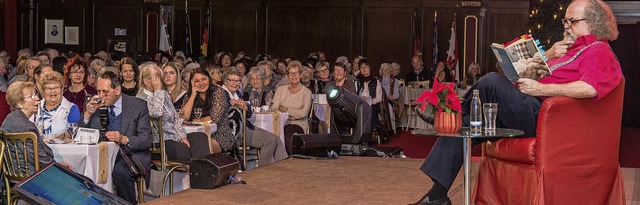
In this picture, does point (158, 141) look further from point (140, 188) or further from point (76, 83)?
point (76, 83)

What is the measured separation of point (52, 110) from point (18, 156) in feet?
3.04

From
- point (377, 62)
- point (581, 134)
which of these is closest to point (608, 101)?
point (581, 134)

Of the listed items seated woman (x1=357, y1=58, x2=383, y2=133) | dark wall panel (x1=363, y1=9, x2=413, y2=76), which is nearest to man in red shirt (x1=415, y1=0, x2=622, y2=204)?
seated woman (x1=357, y1=58, x2=383, y2=133)

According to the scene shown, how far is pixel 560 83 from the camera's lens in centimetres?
561

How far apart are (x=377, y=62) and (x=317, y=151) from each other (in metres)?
10.1

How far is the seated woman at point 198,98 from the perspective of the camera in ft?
29.3

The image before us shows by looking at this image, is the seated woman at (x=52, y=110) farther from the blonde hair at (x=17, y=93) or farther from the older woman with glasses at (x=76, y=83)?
the older woman with glasses at (x=76, y=83)

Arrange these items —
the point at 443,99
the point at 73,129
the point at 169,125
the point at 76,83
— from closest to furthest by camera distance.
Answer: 1. the point at 443,99
2. the point at 73,129
3. the point at 169,125
4. the point at 76,83

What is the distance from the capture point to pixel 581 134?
5469 millimetres

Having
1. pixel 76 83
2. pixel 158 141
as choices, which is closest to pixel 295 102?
pixel 76 83

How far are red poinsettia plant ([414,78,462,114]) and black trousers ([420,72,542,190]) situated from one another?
0.37 m

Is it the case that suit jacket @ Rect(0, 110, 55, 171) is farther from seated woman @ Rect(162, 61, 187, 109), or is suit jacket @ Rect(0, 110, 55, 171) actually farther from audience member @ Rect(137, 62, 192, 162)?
seated woman @ Rect(162, 61, 187, 109)

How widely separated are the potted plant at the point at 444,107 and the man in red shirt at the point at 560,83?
1.17 feet

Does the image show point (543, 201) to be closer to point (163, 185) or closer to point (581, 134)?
point (581, 134)
